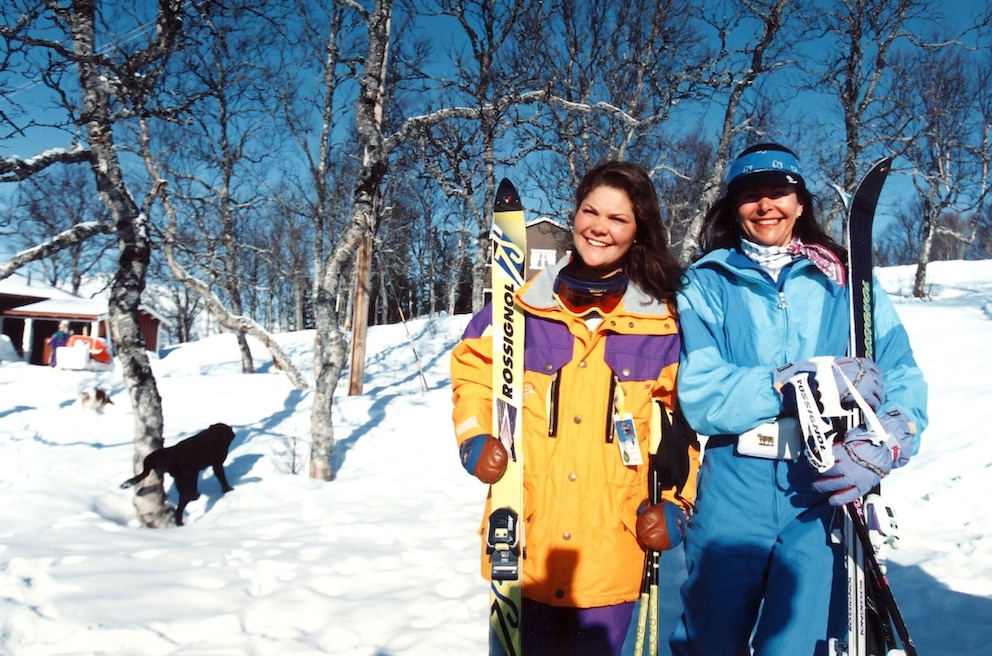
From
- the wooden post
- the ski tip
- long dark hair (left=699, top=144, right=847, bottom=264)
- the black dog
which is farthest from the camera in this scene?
the wooden post

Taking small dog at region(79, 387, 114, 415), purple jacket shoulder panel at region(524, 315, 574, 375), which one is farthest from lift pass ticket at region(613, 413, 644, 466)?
small dog at region(79, 387, 114, 415)

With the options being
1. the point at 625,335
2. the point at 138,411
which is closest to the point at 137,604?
the point at 138,411

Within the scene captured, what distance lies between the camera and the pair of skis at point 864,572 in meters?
1.79

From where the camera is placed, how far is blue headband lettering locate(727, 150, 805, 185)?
2031 mm

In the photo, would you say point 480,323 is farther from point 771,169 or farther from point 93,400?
point 93,400

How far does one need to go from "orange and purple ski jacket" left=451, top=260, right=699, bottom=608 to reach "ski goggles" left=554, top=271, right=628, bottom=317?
0.03 metres

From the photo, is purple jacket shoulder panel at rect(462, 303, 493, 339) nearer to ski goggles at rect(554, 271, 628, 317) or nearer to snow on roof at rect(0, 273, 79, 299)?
ski goggles at rect(554, 271, 628, 317)

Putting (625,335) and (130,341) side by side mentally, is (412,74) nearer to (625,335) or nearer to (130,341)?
(130,341)

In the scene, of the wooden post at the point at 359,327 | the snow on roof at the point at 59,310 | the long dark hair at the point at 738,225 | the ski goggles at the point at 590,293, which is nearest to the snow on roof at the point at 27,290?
the snow on roof at the point at 59,310

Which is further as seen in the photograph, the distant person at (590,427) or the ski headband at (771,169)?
the ski headband at (771,169)

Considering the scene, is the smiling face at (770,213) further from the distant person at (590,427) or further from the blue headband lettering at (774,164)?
the distant person at (590,427)

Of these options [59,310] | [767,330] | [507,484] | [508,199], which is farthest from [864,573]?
[59,310]

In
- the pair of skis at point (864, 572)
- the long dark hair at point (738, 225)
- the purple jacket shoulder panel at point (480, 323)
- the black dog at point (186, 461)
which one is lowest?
the black dog at point (186, 461)

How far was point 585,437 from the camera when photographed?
1.81 m
